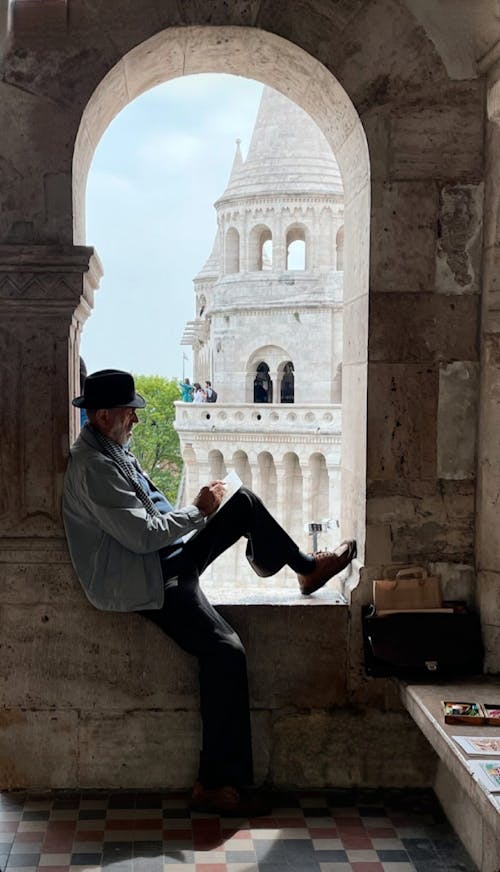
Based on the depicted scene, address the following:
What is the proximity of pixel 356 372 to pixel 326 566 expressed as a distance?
28.3 inches

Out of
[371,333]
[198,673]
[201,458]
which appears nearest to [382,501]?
[371,333]

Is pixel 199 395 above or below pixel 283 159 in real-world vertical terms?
below

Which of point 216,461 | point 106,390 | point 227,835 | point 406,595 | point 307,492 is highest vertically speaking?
point 106,390

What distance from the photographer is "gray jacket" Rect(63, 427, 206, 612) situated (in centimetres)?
297

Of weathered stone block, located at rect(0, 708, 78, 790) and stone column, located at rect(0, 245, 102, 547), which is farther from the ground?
stone column, located at rect(0, 245, 102, 547)

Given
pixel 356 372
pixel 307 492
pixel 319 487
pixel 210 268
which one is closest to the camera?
pixel 356 372

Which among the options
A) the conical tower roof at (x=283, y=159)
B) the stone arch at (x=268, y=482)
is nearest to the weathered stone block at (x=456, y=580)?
the stone arch at (x=268, y=482)

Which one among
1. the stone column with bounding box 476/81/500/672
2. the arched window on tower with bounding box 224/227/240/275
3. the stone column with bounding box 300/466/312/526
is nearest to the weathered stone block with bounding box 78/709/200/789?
the stone column with bounding box 476/81/500/672

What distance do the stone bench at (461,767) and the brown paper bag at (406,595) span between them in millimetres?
266

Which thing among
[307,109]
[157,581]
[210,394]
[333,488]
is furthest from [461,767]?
[210,394]

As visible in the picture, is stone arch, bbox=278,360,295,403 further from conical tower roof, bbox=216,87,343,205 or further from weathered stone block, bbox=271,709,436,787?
weathered stone block, bbox=271,709,436,787

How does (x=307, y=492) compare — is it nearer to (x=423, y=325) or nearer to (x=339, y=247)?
(x=339, y=247)

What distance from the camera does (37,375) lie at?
316 cm

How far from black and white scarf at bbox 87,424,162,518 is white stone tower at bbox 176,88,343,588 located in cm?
2166
